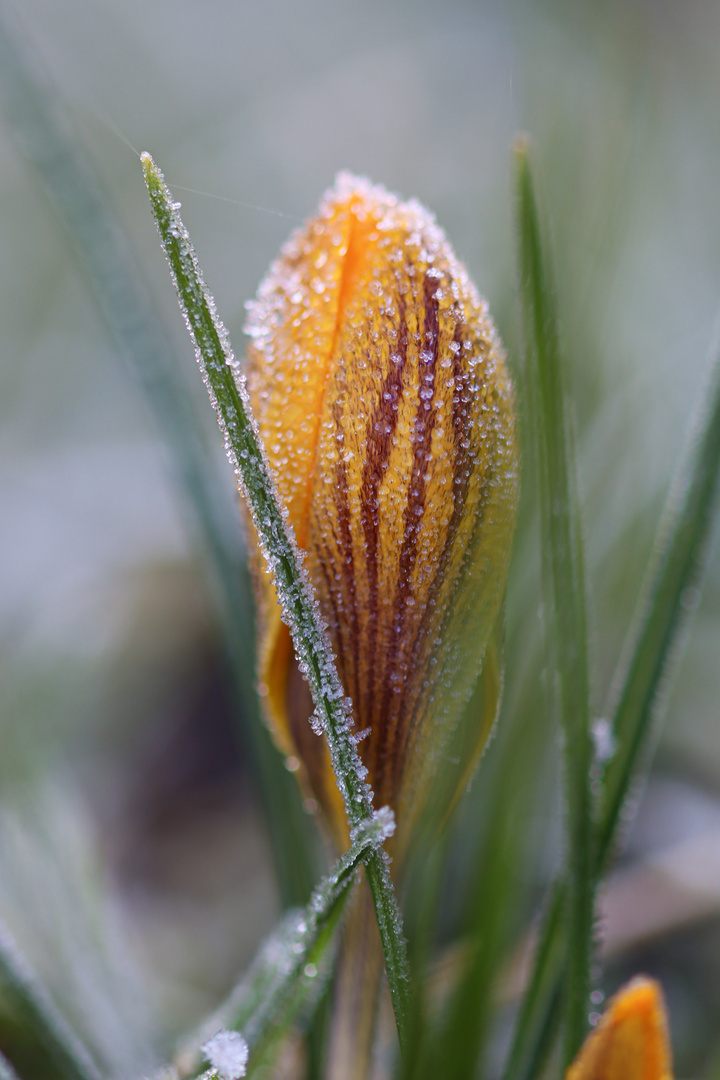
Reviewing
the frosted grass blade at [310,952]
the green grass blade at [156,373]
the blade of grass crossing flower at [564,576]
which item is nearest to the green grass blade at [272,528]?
the frosted grass blade at [310,952]

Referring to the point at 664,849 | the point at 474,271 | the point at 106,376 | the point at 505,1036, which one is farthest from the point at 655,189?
the point at 505,1036

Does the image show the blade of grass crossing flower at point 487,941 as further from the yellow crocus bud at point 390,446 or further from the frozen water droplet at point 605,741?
the yellow crocus bud at point 390,446

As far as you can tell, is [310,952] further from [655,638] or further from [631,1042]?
[655,638]

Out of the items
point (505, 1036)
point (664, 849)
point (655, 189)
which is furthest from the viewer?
point (655, 189)

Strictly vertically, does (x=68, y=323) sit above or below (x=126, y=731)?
above

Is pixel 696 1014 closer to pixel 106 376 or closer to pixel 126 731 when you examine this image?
pixel 126 731

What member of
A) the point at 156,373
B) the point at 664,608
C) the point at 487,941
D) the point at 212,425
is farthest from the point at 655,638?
the point at 212,425
